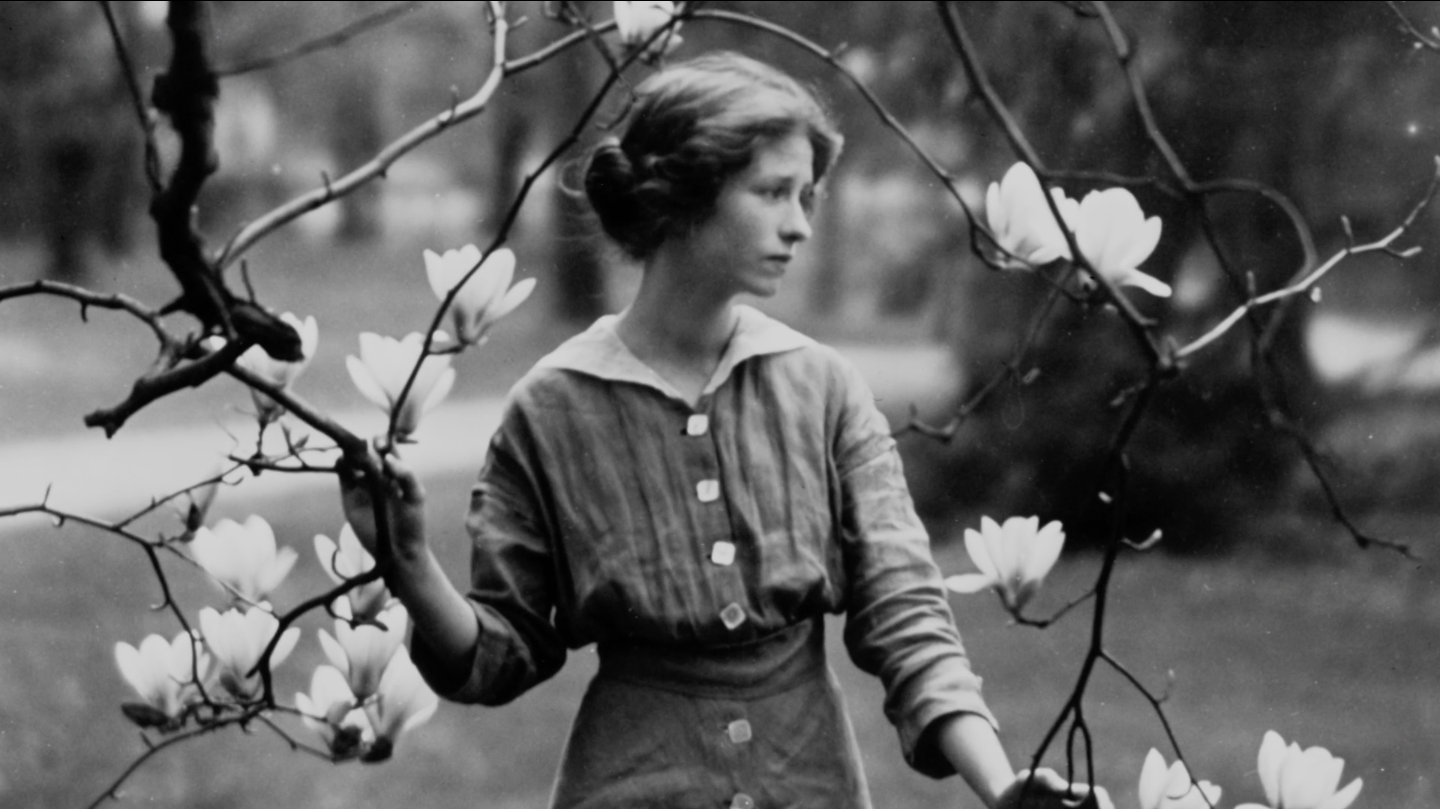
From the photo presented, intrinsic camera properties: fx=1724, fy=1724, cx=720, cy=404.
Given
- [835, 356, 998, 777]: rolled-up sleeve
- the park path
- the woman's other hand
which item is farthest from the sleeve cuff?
the park path

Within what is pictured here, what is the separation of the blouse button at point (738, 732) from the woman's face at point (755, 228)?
241 mm

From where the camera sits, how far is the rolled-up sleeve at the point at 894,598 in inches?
37.0

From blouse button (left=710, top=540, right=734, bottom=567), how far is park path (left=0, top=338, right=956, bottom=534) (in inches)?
28.2

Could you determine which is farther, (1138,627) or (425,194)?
(1138,627)

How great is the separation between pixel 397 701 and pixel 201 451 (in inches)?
39.8

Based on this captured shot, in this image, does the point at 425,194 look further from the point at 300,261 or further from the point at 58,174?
the point at 58,174

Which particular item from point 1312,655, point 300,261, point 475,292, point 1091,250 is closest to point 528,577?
point 475,292

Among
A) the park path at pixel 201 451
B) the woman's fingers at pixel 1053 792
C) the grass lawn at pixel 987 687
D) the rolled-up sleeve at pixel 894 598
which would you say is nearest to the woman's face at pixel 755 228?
the rolled-up sleeve at pixel 894 598

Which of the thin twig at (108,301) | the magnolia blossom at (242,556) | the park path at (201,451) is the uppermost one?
the thin twig at (108,301)

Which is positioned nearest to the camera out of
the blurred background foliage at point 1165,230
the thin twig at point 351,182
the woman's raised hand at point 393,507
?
the thin twig at point 351,182

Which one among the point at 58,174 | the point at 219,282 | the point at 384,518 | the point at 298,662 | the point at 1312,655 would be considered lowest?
the point at 1312,655

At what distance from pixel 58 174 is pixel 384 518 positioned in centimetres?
124

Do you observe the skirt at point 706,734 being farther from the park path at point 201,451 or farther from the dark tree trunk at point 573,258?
the dark tree trunk at point 573,258

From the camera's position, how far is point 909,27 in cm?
205
